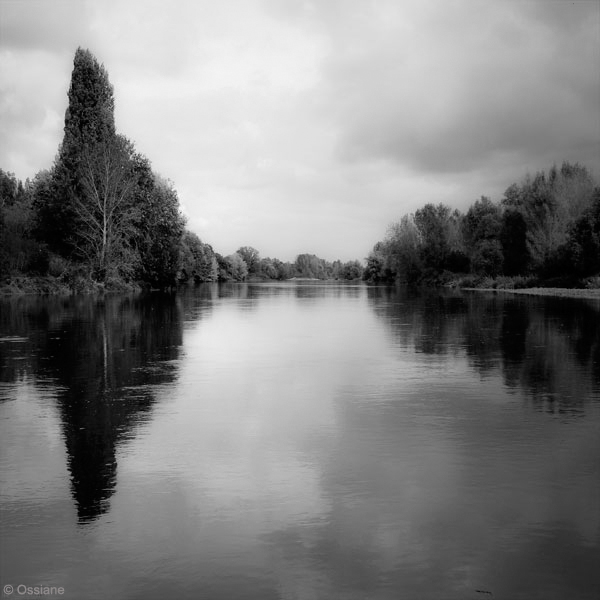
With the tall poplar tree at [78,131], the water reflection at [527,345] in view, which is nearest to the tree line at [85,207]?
the tall poplar tree at [78,131]

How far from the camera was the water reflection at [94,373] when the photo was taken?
22.0 ft

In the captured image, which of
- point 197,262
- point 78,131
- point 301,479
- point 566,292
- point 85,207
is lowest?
point 301,479

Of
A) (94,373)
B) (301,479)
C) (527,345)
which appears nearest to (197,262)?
(527,345)

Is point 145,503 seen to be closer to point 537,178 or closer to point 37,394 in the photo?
point 37,394

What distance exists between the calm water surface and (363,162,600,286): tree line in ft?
159

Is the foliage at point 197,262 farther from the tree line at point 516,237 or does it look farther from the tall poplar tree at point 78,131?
the tall poplar tree at point 78,131

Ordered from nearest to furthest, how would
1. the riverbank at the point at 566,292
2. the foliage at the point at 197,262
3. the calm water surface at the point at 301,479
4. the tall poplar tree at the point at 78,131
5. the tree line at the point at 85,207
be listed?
the calm water surface at the point at 301,479 < the riverbank at the point at 566,292 < the tree line at the point at 85,207 < the tall poplar tree at the point at 78,131 < the foliage at the point at 197,262

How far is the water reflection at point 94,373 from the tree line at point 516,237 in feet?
144

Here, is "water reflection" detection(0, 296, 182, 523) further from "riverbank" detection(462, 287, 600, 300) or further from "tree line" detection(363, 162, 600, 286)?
"tree line" detection(363, 162, 600, 286)

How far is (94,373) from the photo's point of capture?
12.6 metres

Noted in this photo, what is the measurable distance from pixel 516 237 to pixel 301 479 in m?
75.2

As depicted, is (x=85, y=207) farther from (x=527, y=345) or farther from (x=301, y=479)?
(x=301, y=479)

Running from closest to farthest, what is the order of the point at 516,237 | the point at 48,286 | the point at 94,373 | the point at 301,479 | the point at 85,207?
the point at 301,479, the point at 94,373, the point at 48,286, the point at 85,207, the point at 516,237

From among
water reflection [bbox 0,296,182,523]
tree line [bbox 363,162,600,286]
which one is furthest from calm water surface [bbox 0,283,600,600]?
tree line [bbox 363,162,600,286]
